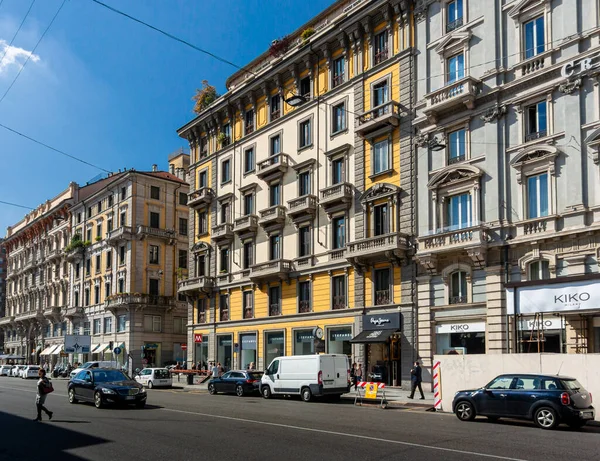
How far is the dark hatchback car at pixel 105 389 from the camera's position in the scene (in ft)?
73.0

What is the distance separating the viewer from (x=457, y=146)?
100 feet

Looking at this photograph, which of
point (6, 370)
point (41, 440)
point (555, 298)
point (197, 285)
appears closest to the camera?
point (41, 440)

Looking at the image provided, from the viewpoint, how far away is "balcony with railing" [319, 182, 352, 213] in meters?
35.3

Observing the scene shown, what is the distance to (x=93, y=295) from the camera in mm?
67188

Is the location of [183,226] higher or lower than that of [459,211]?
higher

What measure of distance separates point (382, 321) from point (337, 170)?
9159mm

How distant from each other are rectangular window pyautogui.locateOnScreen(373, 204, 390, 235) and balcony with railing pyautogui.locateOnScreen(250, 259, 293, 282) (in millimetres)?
6856

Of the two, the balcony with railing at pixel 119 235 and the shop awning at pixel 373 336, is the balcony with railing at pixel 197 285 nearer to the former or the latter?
the balcony with railing at pixel 119 235

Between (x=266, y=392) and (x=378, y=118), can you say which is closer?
(x=266, y=392)

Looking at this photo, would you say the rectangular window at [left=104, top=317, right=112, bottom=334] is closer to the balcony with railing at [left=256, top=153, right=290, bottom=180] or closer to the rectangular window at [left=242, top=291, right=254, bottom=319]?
the rectangular window at [left=242, top=291, right=254, bottom=319]

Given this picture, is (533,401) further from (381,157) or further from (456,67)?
(381,157)

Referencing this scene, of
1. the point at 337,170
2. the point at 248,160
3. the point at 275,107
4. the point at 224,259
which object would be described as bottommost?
the point at 224,259

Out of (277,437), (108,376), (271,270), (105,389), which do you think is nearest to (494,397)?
(277,437)

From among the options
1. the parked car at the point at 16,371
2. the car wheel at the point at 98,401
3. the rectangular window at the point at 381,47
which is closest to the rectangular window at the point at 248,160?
the rectangular window at the point at 381,47
